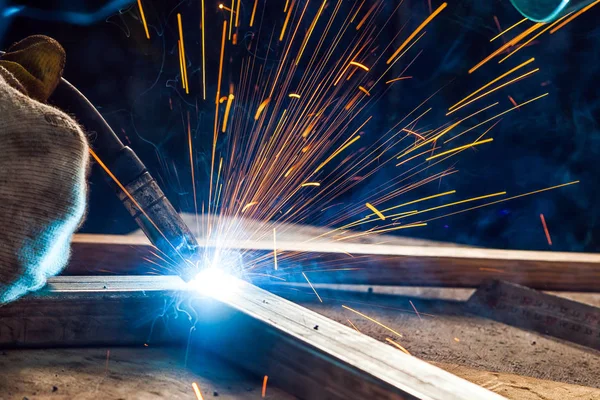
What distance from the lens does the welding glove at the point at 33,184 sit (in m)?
1.67

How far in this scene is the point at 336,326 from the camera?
1.80 m

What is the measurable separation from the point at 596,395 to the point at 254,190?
3.29 meters

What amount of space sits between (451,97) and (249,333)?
4.00 m

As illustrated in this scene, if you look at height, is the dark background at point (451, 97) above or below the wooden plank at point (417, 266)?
above

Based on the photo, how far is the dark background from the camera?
16.8 ft

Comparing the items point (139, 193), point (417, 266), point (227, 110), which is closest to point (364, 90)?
point (227, 110)

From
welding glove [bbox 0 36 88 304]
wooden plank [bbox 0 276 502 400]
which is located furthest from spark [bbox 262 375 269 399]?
welding glove [bbox 0 36 88 304]

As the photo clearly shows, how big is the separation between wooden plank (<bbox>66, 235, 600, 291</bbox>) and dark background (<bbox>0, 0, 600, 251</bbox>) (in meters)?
1.53

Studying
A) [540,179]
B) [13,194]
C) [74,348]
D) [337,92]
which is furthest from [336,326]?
[540,179]

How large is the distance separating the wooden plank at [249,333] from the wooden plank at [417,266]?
4.17 ft

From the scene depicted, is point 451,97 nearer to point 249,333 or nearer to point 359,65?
point 359,65

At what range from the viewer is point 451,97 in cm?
536

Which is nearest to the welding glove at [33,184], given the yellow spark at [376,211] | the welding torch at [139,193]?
the welding torch at [139,193]

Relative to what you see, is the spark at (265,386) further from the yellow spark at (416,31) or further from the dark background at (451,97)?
the yellow spark at (416,31)
